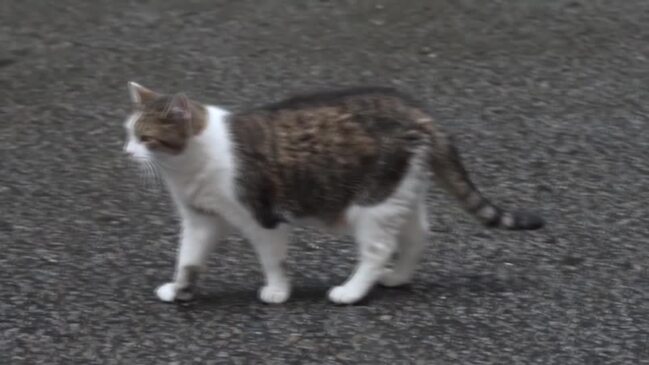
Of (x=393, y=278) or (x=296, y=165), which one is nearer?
(x=296, y=165)

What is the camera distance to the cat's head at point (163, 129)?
404cm

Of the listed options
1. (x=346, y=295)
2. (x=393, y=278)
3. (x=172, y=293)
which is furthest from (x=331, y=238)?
(x=172, y=293)

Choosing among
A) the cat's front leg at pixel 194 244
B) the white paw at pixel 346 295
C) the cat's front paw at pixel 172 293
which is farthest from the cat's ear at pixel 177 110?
the white paw at pixel 346 295

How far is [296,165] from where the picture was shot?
4.17 metres

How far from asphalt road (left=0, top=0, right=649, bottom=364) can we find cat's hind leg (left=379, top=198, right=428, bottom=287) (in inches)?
2.9

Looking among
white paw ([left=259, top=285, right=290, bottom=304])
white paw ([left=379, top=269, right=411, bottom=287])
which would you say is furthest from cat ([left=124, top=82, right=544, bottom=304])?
white paw ([left=379, top=269, right=411, bottom=287])

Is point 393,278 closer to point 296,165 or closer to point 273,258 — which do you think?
point 273,258

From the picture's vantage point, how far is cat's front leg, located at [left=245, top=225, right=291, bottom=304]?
421 cm

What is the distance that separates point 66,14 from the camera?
7656 millimetres

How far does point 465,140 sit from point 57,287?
2.23 m

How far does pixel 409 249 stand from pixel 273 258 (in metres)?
0.52

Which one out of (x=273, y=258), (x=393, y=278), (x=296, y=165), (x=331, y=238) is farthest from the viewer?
(x=331, y=238)

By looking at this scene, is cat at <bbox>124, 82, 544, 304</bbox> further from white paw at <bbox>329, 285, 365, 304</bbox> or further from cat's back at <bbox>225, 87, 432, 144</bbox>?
white paw at <bbox>329, 285, 365, 304</bbox>

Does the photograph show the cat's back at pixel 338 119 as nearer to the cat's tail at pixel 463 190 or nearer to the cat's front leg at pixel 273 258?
the cat's tail at pixel 463 190
